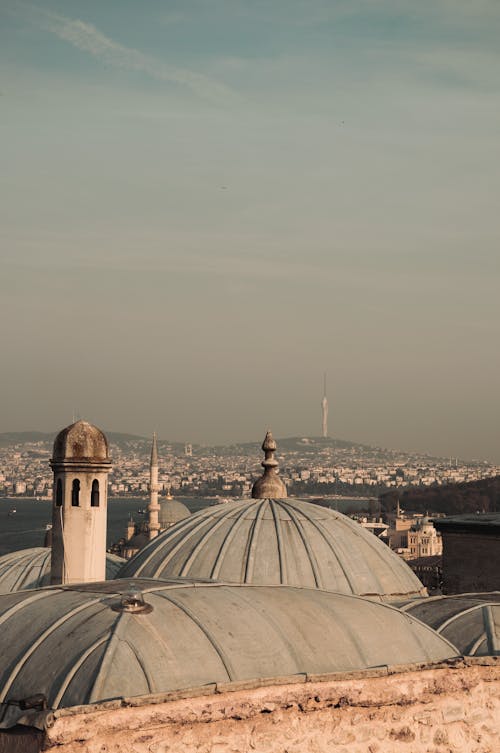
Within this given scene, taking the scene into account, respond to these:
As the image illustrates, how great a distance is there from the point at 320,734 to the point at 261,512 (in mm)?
7070

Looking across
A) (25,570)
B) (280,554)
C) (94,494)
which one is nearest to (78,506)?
(94,494)

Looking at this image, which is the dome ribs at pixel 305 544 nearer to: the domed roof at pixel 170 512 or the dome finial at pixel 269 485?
the dome finial at pixel 269 485

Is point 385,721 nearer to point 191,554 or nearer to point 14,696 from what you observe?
point 14,696

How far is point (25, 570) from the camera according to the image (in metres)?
22.4

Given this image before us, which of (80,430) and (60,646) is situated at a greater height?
(80,430)

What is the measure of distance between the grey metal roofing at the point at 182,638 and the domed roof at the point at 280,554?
372 centimetres

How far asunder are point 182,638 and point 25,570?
544 inches

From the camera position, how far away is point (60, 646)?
8.98 metres

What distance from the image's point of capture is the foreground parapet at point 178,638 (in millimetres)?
8617

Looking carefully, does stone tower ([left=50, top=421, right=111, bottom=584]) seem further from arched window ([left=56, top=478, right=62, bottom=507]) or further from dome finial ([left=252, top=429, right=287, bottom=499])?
dome finial ([left=252, top=429, right=287, bottom=499])

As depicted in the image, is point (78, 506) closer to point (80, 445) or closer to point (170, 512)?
point (80, 445)

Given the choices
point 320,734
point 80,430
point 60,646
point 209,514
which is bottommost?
point 320,734

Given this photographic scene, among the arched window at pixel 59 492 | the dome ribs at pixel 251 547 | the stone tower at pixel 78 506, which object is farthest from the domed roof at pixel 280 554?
the arched window at pixel 59 492

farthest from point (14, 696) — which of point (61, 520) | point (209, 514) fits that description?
point (61, 520)
